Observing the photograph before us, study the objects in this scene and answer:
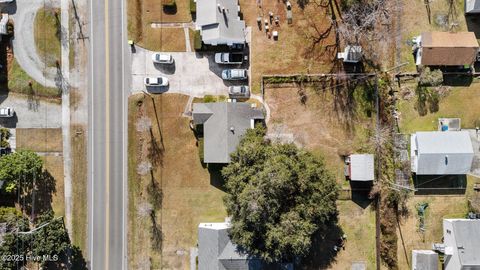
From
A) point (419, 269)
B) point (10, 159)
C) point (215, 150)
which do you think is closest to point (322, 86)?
point (215, 150)

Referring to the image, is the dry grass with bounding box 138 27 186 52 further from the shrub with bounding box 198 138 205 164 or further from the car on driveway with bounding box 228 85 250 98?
the shrub with bounding box 198 138 205 164

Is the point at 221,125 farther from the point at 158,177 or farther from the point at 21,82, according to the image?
the point at 21,82

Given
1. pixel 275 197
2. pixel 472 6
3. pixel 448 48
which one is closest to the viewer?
pixel 275 197

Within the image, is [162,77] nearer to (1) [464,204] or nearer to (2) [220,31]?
(2) [220,31]

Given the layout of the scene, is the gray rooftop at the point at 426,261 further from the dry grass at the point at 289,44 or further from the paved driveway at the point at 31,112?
the paved driveway at the point at 31,112

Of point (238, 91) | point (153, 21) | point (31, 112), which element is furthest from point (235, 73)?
point (31, 112)

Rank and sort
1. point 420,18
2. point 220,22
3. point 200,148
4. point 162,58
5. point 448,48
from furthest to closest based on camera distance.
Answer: point 420,18 < point 200,148 < point 162,58 < point 448,48 < point 220,22

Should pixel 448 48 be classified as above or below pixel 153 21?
below
